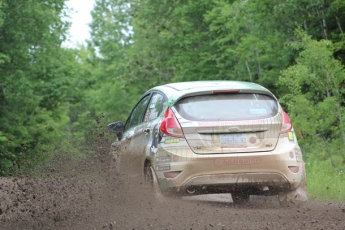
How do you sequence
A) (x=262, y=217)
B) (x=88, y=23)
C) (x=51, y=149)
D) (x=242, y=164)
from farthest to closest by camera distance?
(x=88, y=23)
(x=51, y=149)
(x=242, y=164)
(x=262, y=217)

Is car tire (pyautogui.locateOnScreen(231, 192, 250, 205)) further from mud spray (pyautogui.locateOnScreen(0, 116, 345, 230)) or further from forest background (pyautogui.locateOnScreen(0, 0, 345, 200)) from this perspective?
forest background (pyautogui.locateOnScreen(0, 0, 345, 200))

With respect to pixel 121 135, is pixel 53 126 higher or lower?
lower

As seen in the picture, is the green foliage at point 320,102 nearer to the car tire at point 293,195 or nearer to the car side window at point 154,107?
the car side window at point 154,107

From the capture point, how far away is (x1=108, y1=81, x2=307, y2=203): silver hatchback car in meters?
9.11

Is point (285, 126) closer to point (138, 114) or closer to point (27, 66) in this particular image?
point (138, 114)

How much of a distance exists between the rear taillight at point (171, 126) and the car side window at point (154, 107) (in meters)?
0.45

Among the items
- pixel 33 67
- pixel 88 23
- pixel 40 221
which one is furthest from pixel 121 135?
pixel 88 23

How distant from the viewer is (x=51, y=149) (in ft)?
37.8

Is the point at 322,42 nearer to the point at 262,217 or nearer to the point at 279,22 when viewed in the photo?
the point at 262,217

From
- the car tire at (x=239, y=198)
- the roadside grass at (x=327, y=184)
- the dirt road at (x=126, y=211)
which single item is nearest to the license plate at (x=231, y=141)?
the dirt road at (x=126, y=211)

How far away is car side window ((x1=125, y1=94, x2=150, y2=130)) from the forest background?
1.51ft

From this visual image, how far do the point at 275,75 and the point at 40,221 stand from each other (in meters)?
25.5

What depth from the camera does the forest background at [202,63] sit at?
16.1 metres

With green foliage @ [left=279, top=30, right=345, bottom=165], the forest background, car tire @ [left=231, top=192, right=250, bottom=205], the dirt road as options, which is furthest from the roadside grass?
the dirt road
